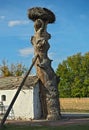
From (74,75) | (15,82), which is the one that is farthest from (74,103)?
(15,82)

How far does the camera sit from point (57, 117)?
3005cm

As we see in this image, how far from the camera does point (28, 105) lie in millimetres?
31438

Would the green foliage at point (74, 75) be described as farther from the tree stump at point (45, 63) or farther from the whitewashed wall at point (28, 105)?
the tree stump at point (45, 63)

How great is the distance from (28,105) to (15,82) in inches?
99.9

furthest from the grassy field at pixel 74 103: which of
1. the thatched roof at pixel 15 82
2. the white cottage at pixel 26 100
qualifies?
the white cottage at pixel 26 100

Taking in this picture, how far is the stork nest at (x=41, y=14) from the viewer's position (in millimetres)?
30703

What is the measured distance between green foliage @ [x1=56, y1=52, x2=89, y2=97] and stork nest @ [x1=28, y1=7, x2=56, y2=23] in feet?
148

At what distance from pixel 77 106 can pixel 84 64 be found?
24820mm

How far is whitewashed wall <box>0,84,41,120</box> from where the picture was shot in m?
31.2

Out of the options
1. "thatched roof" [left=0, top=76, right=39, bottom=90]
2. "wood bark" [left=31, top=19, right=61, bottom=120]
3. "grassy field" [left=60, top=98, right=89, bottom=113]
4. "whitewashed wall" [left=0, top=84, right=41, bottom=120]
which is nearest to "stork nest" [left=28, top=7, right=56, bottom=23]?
"wood bark" [left=31, top=19, right=61, bottom=120]

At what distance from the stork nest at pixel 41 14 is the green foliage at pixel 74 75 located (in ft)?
148

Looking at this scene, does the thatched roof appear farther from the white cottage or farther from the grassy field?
the grassy field

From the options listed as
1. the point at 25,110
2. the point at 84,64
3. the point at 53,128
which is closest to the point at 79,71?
the point at 84,64

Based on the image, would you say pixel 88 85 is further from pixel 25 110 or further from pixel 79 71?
pixel 25 110
